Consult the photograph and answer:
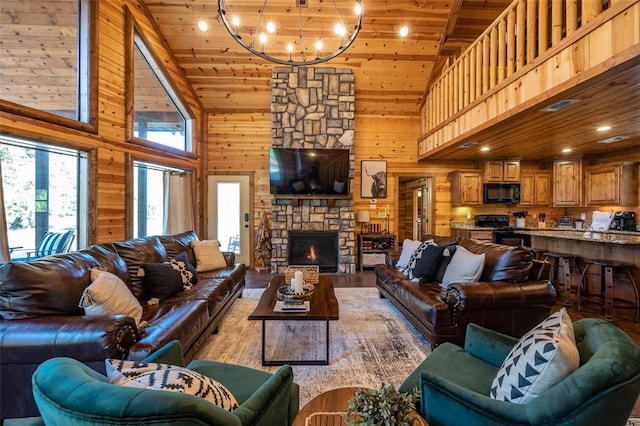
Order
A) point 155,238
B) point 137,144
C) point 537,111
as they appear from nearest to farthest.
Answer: point 537,111
point 155,238
point 137,144

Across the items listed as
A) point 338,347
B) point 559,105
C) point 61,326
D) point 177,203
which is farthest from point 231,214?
point 559,105

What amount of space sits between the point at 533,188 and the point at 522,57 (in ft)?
14.0

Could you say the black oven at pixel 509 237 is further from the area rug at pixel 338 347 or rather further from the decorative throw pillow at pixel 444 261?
the area rug at pixel 338 347

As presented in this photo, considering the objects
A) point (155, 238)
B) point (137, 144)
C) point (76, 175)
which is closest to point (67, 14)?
point (137, 144)

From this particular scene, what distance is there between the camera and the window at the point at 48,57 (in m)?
3.14

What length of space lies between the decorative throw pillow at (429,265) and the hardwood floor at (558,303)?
1723 mm

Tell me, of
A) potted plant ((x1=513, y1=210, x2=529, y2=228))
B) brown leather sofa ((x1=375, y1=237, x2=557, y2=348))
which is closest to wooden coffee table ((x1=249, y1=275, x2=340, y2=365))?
brown leather sofa ((x1=375, y1=237, x2=557, y2=348))

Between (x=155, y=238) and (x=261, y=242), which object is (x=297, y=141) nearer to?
(x=261, y=242)

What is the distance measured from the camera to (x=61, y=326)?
5.93ft

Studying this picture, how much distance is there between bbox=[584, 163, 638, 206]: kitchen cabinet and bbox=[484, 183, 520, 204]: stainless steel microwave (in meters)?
1.40

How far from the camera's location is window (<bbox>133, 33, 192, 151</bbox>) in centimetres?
490

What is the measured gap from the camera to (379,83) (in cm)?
627

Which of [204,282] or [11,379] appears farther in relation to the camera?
[204,282]

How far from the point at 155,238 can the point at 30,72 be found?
219 cm
